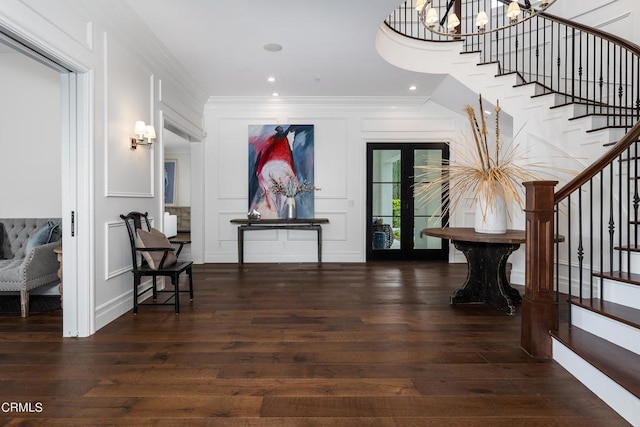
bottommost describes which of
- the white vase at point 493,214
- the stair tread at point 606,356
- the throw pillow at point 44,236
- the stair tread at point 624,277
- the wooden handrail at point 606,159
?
the stair tread at point 606,356

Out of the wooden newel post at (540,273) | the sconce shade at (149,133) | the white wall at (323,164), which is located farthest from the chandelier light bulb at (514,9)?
the sconce shade at (149,133)

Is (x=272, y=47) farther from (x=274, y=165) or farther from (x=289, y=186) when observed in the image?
(x=289, y=186)

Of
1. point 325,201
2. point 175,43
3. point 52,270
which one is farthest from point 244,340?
point 325,201

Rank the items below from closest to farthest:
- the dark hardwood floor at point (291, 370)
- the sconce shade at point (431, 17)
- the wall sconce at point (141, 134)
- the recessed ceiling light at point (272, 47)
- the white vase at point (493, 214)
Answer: the dark hardwood floor at point (291, 370) → the sconce shade at point (431, 17) → the white vase at point (493, 214) → the wall sconce at point (141, 134) → the recessed ceiling light at point (272, 47)

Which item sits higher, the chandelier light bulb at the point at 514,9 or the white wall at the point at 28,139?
the chandelier light bulb at the point at 514,9

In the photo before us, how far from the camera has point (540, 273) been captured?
2570 mm

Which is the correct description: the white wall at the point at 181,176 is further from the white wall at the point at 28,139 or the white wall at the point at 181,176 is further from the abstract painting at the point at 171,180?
the white wall at the point at 28,139

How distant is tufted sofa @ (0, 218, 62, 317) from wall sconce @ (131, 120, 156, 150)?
4.44ft

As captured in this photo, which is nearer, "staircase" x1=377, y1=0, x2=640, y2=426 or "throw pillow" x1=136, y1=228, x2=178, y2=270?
"staircase" x1=377, y1=0, x2=640, y2=426

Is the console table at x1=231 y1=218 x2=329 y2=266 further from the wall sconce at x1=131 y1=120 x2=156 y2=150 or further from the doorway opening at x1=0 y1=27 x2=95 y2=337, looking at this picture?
the doorway opening at x1=0 y1=27 x2=95 y2=337

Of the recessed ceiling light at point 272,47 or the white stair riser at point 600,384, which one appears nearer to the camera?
the white stair riser at point 600,384

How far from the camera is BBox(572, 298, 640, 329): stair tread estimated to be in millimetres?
2192

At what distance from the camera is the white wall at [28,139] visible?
4.07 meters

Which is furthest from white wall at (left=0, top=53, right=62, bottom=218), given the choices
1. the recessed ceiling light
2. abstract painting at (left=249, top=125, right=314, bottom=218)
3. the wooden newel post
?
the wooden newel post
